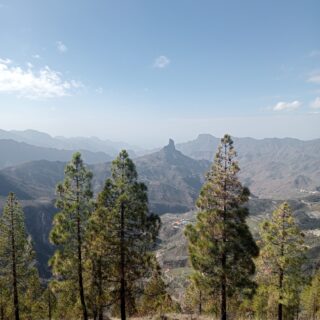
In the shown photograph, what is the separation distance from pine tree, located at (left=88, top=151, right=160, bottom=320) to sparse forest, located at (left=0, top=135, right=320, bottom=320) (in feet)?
0.27

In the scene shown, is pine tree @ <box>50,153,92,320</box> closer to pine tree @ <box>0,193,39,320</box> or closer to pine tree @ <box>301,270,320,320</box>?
pine tree @ <box>0,193,39,320</box>

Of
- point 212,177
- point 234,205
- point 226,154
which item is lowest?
point 234,205

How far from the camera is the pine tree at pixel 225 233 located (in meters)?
27.1

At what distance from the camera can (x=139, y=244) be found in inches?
1150

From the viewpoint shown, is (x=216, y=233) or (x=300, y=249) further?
(x=300, y=249)

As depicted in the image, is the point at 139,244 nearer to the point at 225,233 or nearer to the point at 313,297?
the point at 225,233

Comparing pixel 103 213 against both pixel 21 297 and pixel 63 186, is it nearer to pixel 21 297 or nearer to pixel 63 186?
pixel 63 186

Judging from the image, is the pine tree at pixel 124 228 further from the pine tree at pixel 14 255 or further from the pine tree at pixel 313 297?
the pine tree at pixel 313 297

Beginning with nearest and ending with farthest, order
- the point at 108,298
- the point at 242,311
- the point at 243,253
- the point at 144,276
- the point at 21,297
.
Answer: the point at 243,253, the point at 144,276, the point at 108,298, the point at 21,297, the point at 242,311

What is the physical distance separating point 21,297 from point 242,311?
34.6m

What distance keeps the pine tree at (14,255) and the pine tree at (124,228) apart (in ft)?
30.2

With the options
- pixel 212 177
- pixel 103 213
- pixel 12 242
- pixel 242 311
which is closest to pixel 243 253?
pixel 212 177

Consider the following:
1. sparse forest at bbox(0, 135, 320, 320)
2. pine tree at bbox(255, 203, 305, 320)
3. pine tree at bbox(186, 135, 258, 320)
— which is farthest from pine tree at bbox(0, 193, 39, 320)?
pine tree at bbox(255, 203, 305, 320)

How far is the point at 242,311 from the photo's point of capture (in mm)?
54719
